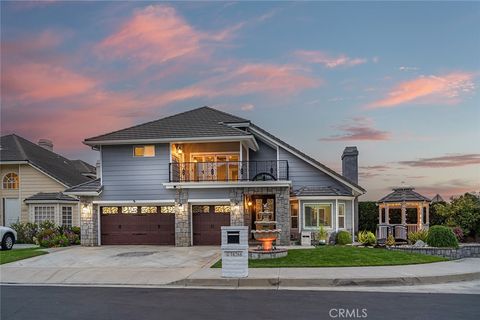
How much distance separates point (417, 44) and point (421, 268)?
1021cm

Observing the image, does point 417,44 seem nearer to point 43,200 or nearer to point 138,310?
point 138,310

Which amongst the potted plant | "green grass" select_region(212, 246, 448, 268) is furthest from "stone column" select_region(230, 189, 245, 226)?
"green grass" select_region(212, 246, 448, 268)

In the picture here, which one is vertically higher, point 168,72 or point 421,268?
point 168,72

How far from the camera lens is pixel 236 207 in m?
23.5

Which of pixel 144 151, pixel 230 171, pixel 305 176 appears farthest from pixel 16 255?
pixel 305 176

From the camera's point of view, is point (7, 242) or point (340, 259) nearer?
point (340, 259)

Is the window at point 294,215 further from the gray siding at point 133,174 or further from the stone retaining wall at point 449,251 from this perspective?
the gray siding at point 133,174

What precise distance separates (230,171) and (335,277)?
13338 mm

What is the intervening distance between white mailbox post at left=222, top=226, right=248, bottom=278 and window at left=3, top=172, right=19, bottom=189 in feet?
71.4

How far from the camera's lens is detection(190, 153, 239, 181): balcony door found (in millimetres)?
25247

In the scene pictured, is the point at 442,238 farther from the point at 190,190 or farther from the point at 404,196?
the point at 190,190

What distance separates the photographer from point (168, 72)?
23.4 m

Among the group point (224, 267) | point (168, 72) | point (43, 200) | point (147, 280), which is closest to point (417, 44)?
point (168, 72)

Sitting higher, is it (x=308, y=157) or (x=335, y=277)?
(x=308, y=157)
